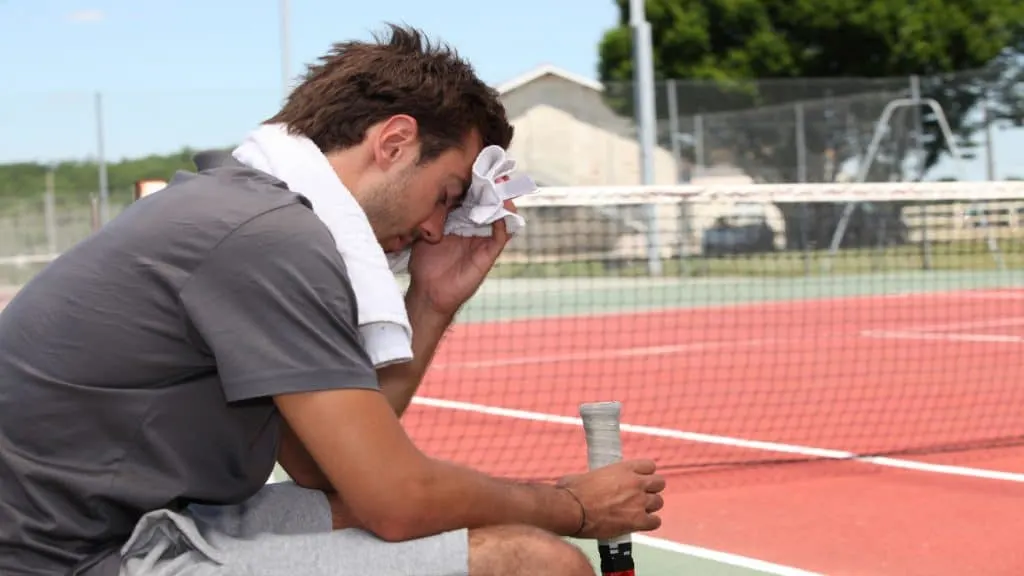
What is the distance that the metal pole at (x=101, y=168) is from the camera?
2052 cm

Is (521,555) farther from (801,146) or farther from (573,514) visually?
(801,146)

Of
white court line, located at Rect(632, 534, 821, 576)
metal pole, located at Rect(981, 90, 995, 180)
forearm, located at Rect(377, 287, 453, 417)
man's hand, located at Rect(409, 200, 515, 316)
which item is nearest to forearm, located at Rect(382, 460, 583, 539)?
forearm, located at Rect(377, 287, 453, 417)

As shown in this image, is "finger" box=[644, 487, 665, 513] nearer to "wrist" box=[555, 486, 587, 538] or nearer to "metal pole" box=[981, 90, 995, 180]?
"wrist" box=[555, 486, 587, 538]

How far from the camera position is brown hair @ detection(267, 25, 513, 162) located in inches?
104

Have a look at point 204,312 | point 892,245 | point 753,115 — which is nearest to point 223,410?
point 204,312

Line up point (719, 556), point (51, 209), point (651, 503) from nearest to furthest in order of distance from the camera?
point (651, 503) < point (719, 556) < point (51, 209)

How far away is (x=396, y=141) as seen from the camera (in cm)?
262

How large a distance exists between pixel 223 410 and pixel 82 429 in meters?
0.22

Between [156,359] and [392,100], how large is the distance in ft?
2.15

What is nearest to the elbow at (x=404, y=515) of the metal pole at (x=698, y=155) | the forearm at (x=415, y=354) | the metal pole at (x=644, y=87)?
the forearm at (x=415, y=354)

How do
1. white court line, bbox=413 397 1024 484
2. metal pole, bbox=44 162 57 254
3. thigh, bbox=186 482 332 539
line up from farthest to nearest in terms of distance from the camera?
metal pole, bbox=44 162 57 254 < white court line, bbox=413 397 1024 484 < thigh, bbox=186 482 332 539

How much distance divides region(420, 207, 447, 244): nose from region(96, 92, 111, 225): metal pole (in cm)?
1834

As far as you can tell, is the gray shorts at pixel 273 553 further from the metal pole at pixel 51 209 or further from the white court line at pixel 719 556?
the metal pole at pixel 51 209

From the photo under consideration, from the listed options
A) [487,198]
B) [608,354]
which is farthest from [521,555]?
[608,354]
